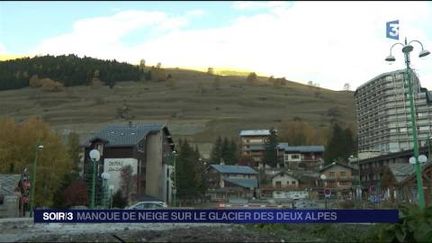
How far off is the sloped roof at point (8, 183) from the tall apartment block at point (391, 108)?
122 feet

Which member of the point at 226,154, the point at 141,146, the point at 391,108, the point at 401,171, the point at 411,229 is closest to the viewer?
the point at 411,229

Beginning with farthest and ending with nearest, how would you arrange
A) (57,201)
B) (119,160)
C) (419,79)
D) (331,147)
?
(331,147) < (119,160) < (57,201) < (419,79)

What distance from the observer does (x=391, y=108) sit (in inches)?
1439

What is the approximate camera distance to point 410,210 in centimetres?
1617

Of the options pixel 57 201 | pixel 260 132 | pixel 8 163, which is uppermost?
pixel 260 132

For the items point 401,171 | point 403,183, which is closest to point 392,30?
point 403,183

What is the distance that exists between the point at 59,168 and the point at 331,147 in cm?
9607

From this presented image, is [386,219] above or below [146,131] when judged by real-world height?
below

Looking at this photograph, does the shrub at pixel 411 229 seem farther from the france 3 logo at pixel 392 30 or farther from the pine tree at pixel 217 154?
the pine tree at pixel 217 154

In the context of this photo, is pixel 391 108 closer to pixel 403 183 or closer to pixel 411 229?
pixel 403 183

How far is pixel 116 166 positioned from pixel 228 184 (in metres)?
45.1

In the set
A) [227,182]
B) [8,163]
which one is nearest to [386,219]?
[8,163]

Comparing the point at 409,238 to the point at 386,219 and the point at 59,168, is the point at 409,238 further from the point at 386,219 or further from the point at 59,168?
the point at 59,168

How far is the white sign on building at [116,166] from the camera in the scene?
297 ft
